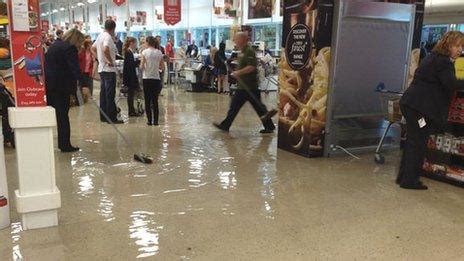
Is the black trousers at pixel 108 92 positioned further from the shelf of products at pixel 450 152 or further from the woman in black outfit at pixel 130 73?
the shelf of products at pixel 450 152

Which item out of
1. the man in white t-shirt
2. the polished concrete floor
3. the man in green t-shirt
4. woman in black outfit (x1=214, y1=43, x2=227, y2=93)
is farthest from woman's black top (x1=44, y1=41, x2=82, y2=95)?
woman in black outfit (x1=214, y1=43, x2=227, y2=93)

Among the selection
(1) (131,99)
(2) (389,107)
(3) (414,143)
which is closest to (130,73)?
(1) (131,99)

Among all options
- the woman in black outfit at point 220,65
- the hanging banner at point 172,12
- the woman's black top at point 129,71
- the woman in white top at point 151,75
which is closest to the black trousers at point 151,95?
the woman in white top at point 151,75

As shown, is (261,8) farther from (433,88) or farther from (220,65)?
(433,88)

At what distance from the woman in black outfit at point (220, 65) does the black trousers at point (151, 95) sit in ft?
17.0

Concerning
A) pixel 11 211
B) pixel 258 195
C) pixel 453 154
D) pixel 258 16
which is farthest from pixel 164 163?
pixel 258 16

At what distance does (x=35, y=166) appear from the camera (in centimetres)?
327

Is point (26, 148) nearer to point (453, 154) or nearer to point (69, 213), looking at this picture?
point (69, 213)

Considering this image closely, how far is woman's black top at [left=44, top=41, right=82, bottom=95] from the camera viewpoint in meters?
5.35

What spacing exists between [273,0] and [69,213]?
14.6 meters

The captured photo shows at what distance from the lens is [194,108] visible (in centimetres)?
994

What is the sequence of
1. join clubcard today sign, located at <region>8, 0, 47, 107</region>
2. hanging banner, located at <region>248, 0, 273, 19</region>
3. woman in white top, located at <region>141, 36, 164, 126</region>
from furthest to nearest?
hanging banner, located at <region>248, 0, 273, 19</region> < woman in white top, located at <region>141, 36, 164, 126</region> < join clubcard today sign, located at <region>8, 0, 47, 107</region>

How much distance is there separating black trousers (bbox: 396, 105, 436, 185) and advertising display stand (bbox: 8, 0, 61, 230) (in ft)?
10.3

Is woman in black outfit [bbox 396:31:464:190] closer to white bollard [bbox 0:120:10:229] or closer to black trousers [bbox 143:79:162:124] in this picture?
white bollard [bbox 0:120:10:229]
